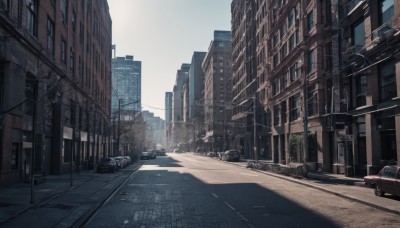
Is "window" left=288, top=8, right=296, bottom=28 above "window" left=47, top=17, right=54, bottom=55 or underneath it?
above

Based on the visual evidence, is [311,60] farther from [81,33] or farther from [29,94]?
[29,94]

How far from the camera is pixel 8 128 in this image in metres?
24.6

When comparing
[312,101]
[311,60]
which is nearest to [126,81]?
[311,60]

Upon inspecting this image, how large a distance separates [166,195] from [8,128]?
32.6 ft

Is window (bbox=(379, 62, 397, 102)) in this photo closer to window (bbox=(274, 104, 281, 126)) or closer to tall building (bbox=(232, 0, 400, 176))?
tall building (bbox=(232, 0, 400, 176))

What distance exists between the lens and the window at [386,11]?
28.2 m

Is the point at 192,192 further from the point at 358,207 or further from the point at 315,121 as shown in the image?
the point at 315,121

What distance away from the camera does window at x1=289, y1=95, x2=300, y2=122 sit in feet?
159

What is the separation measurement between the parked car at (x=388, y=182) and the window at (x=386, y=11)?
39.7 ft

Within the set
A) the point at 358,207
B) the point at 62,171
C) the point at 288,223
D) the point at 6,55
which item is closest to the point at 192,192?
the point at 358,207

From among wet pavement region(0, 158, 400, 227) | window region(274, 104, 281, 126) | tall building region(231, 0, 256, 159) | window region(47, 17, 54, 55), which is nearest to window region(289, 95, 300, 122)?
window region(274, 104, 281, 126)

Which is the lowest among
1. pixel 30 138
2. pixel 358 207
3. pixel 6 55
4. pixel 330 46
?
pixel 358 207

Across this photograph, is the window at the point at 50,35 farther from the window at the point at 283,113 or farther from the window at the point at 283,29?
→ the window at the point at 283,113

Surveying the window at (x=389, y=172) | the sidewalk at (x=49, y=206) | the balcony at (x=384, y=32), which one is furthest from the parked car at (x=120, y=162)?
the window at (x=389, y=172)
